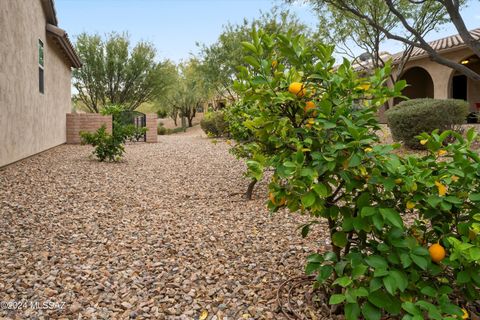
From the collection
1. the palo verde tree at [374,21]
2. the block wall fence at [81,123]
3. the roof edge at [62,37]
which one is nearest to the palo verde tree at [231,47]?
the palo verde tree at [374,21]

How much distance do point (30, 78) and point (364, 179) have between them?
916cm

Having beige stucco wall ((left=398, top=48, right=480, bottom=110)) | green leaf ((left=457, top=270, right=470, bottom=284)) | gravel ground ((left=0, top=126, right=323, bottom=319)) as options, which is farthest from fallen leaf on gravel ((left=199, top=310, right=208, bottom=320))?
beige stucco wall ((left=398, top=48, right=480, bottom=110))

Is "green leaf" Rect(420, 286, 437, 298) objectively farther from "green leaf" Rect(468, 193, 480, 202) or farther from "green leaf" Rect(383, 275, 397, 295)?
"green leaf" Rect(468, 193, 480, 202)

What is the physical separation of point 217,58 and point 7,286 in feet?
64.4

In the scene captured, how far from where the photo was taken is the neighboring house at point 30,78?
6980 millimetres

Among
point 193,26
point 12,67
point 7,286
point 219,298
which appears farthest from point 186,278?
point 193,26

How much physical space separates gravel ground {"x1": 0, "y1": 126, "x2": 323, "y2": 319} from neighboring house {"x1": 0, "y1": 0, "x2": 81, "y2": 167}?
2.02 metres

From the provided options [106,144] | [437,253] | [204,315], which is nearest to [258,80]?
[437,253]

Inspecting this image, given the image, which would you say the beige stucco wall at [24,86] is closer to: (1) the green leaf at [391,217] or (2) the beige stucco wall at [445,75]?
(1) the green leaf at [391,217]

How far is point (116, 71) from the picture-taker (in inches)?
849

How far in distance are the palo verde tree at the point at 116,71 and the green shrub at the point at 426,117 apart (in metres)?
16.8

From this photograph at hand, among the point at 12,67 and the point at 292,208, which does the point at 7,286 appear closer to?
the point at 292,208

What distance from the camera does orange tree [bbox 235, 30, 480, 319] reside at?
161cm

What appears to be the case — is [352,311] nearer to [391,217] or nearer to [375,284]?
[375,284]
